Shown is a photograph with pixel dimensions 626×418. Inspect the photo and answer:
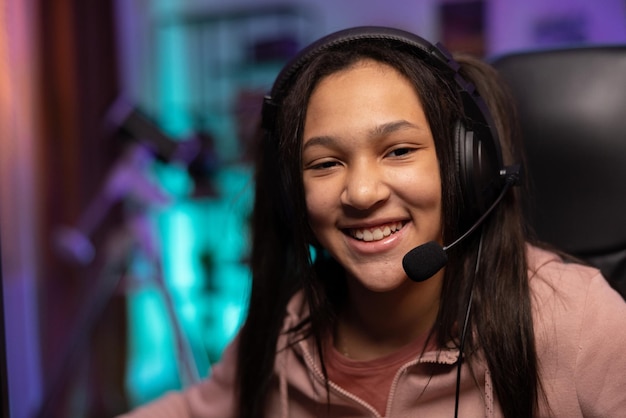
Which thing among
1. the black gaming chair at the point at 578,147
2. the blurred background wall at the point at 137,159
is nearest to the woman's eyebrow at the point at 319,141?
the black gaming chair at the point at 578,147

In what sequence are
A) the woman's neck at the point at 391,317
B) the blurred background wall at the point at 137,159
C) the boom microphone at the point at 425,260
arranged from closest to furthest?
the boom microphone at the point at 425,260
the woman's neck at the point at 391,317
the blurred background wall at the point at 137,159

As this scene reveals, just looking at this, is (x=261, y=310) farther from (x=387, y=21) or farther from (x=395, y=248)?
(x=387, y=21)

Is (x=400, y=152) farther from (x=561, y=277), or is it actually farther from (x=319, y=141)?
(x=561, y=277)

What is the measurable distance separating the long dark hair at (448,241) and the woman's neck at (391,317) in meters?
0.03

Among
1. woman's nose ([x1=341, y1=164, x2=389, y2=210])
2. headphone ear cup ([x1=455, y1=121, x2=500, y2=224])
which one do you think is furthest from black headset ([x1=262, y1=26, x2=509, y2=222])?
woman's nose ([x1=341, y1=164, x2=389, y2=210])

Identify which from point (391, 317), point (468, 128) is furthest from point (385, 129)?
point (391, 317)

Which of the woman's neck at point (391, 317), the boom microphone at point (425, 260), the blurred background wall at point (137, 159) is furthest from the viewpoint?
the blurred background wall at point (137, 159)

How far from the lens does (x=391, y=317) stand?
0.94 m

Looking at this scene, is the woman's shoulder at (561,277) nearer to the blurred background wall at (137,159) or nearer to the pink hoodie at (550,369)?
the pink hoodie at (550,369)

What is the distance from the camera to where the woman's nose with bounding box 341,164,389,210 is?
Answer: 2.57 feet

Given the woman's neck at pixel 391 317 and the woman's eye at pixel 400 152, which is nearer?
the woman's eye at pixel 400 152

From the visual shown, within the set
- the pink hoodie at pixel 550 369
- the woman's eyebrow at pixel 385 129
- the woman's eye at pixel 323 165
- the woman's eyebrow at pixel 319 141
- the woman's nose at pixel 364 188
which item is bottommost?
the pink hoodie at pixel 550 369

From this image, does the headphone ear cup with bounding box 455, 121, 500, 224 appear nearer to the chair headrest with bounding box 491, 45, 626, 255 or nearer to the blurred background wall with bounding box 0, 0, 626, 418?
the chair headrest with bounding box 491, 45, 626, 255

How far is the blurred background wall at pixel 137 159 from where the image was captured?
1967 mm
